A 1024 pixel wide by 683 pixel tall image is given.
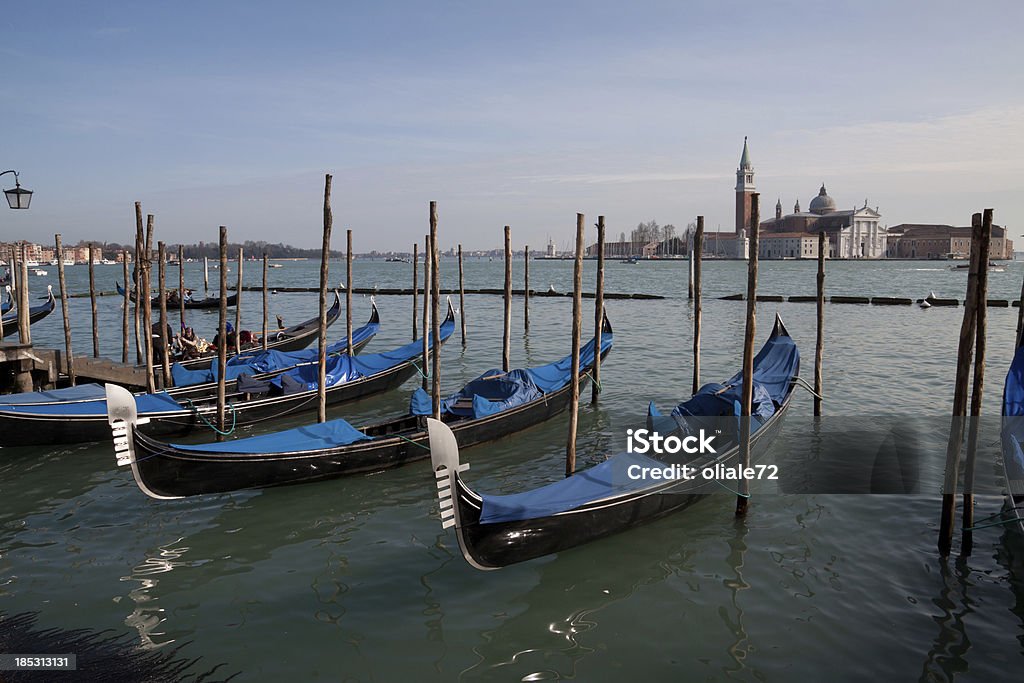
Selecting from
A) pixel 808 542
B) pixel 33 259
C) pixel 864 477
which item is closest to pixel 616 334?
pixel 864 477

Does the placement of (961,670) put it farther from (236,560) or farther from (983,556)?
(236,560)

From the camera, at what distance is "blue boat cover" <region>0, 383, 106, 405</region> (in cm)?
729

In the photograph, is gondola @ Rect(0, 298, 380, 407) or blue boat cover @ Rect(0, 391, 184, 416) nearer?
blue boat cover @ Rect(0, 391, 184, 416)

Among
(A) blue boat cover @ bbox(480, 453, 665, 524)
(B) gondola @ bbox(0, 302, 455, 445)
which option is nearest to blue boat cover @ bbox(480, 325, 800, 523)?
(A) blue boat cover @ bbox(480, 453, 665, 524)

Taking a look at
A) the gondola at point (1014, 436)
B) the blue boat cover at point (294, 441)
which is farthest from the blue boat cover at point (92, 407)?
the gondola at point (1014, 436)

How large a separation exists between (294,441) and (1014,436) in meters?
5.15

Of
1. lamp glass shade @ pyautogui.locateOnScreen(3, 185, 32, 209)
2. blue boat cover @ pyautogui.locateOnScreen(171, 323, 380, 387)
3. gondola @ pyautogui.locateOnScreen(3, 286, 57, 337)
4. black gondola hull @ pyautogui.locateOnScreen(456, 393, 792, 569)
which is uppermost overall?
lamp glass shade @ pyautogui.locateOnScreen(3, 185, 32, 209)

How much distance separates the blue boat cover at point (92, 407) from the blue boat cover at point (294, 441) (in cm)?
171

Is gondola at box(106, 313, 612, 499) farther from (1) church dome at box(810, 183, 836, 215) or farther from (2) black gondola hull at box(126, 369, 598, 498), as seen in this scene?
(1) church dome at box(810, 183, 836, 215)

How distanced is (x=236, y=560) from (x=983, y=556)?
472 centimetres

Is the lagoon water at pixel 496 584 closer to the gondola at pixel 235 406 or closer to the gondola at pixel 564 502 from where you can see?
the gondola at pixel 564 502

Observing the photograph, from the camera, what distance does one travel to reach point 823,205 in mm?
107062

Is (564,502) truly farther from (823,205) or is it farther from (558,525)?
(823,205)

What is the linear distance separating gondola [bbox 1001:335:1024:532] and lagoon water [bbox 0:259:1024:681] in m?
0.25
